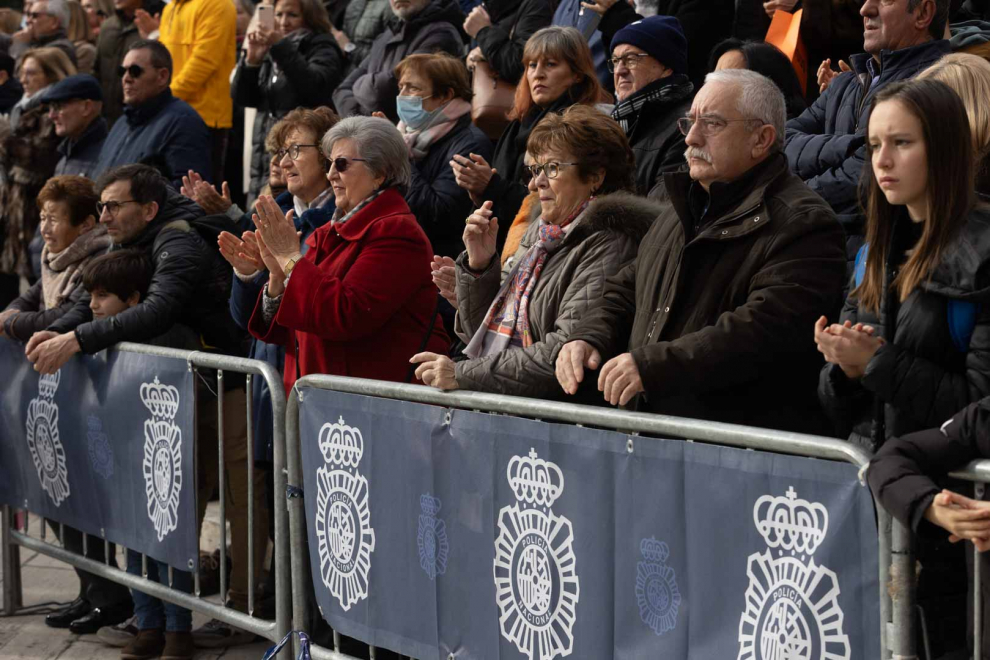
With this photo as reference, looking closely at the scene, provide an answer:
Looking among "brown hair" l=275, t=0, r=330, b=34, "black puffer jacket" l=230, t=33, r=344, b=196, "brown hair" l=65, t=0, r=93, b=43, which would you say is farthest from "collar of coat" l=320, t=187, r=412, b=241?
"brown hair" l=65, t=0, r=93, b=43

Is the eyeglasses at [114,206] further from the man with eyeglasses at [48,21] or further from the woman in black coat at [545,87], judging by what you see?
the man with eyeglasses at [48,21]

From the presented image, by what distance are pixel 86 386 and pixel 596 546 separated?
3.24m

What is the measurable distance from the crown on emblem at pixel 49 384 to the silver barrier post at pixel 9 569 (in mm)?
851

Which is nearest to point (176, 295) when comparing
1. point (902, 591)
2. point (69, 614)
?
point (69, 614)

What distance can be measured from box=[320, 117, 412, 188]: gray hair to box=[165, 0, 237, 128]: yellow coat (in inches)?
184

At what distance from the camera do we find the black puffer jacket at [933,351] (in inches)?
129

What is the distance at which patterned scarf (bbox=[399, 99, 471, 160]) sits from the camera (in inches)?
269

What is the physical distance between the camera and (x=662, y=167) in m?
5.36

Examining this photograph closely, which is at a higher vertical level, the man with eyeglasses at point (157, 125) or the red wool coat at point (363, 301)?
the man with eyeglasses at point (157, 125)

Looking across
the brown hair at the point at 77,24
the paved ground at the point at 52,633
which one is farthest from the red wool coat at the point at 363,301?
the brown hair at the point at 77,24

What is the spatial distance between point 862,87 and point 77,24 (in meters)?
9.28

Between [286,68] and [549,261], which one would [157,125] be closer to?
[286,68]

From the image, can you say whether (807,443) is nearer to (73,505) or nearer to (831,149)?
(831,149)

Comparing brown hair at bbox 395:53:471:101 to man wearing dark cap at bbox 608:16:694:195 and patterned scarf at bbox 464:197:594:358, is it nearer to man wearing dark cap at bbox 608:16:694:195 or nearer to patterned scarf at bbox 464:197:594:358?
man wearing dark cap at bbox 608:16:694:195
